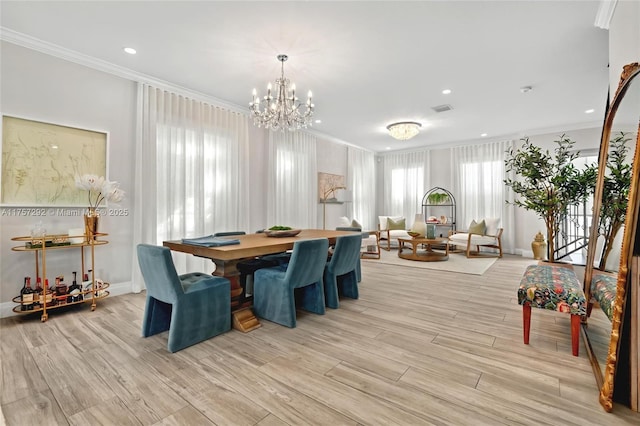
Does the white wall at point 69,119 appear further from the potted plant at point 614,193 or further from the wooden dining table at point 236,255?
the potted plant at point 614,193

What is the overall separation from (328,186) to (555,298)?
5.23m

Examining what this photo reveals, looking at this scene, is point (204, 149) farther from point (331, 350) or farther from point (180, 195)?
point (331, 350)

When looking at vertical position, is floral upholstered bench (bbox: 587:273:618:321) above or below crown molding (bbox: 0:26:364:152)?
below

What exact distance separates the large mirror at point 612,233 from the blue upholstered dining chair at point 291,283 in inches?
77.9

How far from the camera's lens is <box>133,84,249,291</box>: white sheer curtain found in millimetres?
3740

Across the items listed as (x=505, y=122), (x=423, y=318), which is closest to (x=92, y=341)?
(x=423, y=318)

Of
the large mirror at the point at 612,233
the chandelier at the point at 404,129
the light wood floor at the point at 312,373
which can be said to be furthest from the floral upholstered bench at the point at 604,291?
the chandelier at the point at 404,129

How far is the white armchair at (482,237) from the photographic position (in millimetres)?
6287

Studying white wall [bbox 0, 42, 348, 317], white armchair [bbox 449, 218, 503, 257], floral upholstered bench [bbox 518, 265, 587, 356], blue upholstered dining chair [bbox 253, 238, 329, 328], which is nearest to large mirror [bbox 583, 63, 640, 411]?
floral upholstered bench [bbox 518, 265, 587, 356]

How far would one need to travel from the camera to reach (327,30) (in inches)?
109

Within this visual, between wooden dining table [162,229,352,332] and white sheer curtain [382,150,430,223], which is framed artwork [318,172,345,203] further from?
wooden dining table [162,229,352,332]

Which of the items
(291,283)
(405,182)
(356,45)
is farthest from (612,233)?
(405,182)

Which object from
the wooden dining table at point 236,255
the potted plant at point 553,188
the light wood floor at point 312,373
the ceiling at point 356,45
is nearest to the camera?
the light wood floor at point 312,373

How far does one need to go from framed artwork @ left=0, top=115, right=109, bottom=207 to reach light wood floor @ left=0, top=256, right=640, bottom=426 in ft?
4.14
